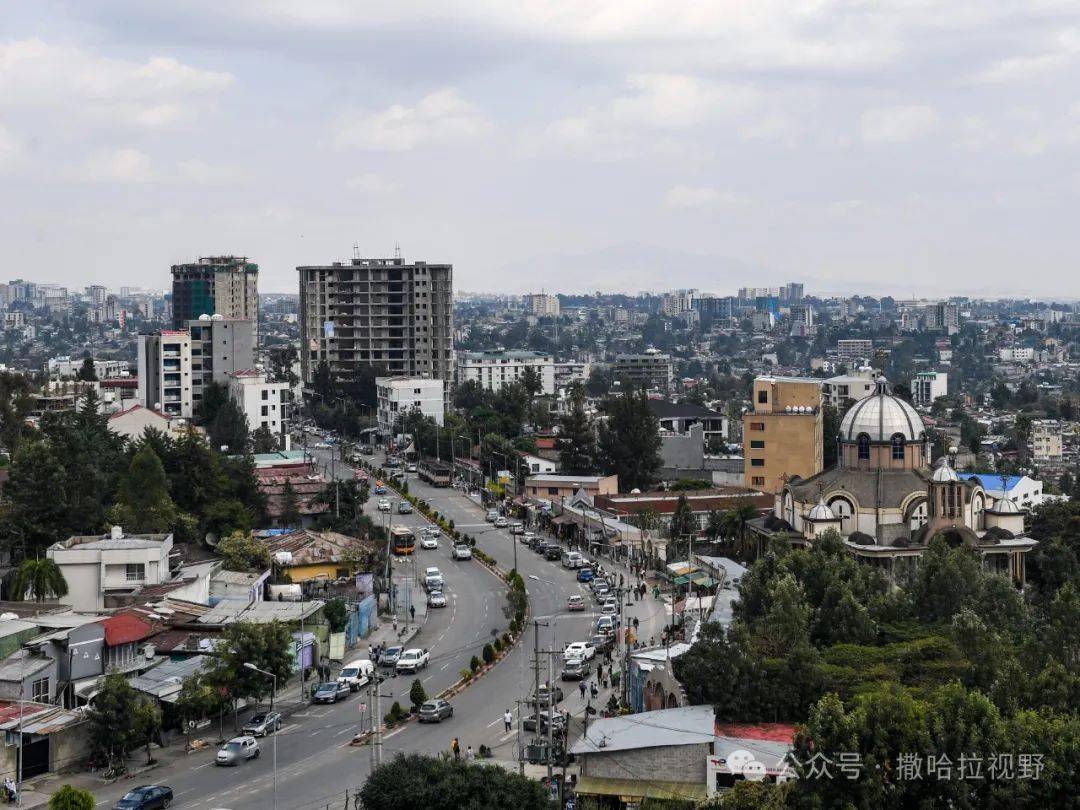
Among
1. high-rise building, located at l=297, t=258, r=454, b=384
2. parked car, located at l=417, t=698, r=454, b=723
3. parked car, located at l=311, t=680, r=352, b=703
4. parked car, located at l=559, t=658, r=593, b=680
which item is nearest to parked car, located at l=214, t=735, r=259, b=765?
parked car, located at l=417, t=698, r=454, b=723

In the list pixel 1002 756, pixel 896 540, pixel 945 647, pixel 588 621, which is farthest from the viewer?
pixel 896 540

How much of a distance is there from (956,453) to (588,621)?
165 feet

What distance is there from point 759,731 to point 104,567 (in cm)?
1907

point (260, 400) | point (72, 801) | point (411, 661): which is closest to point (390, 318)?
point (260, 400)

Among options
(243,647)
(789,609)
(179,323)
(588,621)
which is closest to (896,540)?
(588,621)

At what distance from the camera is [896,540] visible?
45312 millimetres

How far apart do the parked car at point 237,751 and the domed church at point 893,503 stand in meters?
20.3

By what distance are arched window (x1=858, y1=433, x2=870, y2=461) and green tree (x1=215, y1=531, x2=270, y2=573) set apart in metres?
17.7

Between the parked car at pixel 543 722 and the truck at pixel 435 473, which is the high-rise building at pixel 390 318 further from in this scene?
the parked car at pixel 543 722

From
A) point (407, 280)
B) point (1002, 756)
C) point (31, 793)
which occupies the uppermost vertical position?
point (407, 280)

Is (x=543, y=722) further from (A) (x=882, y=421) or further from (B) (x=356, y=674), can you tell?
(A) (x=882, y=421)

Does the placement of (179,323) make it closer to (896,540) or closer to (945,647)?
(896,540)

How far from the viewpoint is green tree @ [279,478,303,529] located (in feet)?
182

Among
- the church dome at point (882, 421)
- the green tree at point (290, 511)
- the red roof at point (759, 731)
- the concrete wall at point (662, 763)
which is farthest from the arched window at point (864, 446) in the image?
the concrete wall at point (662, 763)
